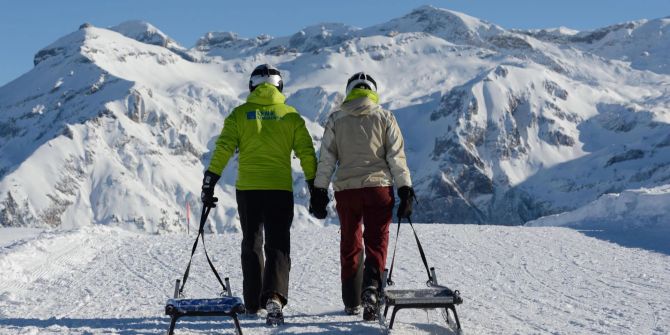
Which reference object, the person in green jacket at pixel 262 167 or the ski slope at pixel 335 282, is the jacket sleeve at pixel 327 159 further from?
the ski slope at pixel 335 282

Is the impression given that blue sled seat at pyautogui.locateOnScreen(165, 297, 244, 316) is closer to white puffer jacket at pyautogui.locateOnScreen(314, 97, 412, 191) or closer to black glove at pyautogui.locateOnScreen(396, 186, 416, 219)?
white puffer jacket at pyautogui.locateOnScreen(314, 97, 412, 191)

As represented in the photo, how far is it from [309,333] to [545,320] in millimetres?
2453

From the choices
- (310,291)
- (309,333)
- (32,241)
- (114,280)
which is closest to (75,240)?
(32,241)

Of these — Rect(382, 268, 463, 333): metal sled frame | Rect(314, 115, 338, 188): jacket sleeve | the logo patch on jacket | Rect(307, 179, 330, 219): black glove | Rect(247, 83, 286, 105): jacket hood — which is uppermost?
Rect(247, 83, 286, 105): jacket hood

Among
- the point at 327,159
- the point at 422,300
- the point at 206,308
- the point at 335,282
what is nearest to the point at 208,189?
the point at 327,159

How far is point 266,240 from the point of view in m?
7.44

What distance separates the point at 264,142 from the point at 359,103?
3.43 ft

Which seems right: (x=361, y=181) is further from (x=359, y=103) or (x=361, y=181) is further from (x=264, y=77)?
(x=264, y=77)

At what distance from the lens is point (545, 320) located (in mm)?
7410

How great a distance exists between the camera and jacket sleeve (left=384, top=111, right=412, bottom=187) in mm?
7176

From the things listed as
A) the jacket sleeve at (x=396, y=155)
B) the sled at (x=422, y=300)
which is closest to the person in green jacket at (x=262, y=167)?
the jacket sleeve at (x=396, y=155)

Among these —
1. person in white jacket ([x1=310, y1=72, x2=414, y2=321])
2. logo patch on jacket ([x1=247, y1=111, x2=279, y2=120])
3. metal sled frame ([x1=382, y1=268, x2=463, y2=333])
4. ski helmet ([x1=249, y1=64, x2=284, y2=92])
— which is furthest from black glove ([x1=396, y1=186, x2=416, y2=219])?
ski helmet ([x1=249, y1=64, x2=284, y2=92])

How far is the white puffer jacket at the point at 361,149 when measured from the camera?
286 inches

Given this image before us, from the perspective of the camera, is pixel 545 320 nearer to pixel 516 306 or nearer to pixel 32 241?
pixel 516 306
